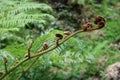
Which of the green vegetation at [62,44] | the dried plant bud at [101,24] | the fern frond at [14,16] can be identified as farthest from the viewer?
the fern frond at [14,16]

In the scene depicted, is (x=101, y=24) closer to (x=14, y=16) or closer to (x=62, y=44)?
(x=62, y=44)

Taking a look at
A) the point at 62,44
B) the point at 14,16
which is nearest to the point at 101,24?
the point at 62,44

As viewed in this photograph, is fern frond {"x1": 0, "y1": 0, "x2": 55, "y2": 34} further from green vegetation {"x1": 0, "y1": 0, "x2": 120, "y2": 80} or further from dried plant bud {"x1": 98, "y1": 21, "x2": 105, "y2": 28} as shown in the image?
dried plant bud {"x1": 98, "y1": 21, "x2": 105, "y2": 28}

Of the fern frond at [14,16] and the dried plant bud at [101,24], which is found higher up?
the dried plant bud at [101,24]

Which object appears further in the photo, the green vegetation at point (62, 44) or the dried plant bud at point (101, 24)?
the green vegetation at point (62, 44)

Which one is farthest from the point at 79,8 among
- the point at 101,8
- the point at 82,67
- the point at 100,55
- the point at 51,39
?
the point at 51,39

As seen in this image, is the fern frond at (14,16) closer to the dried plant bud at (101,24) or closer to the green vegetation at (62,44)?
the green vegetation at (62,44)

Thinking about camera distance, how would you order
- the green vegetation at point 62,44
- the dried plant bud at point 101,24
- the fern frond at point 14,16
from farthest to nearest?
the fern frond at point 14,16 → the green vegetation at point 62,44 → the dried plant bud at point 101,24

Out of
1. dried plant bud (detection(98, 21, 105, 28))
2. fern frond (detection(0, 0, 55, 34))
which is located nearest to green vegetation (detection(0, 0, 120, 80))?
fern frond (detection(0, 0, 55, 34))

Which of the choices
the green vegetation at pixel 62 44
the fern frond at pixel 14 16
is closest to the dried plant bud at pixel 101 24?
the green vegetation at pixel 62 44
